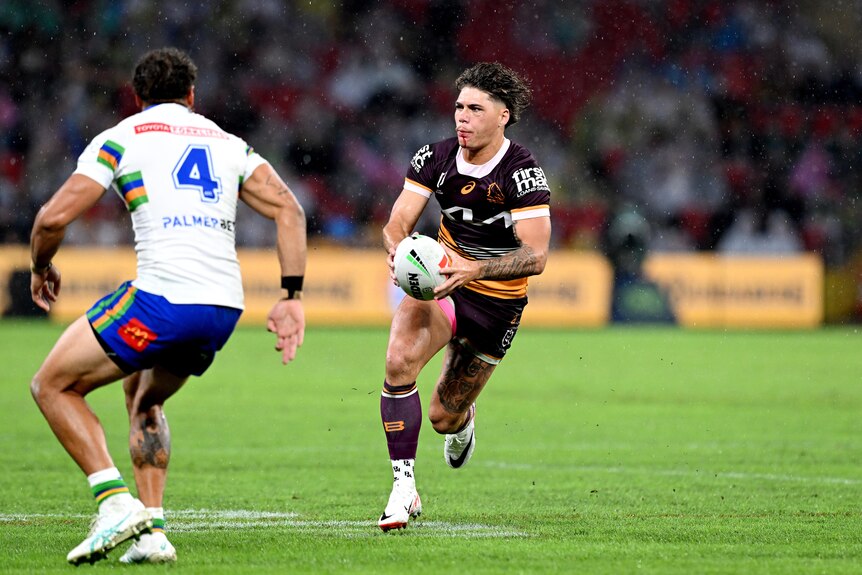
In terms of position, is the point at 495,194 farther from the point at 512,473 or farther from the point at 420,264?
the point at 512,473

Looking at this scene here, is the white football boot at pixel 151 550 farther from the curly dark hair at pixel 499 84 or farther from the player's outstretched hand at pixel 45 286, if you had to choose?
the curly dark hair at pixel 499 84

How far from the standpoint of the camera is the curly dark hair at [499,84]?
740cm

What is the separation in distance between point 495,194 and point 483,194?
72mm

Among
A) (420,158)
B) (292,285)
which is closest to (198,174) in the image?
(292,285)

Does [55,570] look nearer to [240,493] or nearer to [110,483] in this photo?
[110,483]

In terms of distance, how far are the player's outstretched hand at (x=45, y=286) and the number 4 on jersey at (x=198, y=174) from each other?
70 cm

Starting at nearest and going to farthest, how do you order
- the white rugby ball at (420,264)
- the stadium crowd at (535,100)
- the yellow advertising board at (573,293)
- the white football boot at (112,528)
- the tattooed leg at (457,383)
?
the white football boot at (112,528)
the white rugby ball at (420,264)
the tattooed leg at (457,383)
the yellow advertising board at (573,293)
the stadium crowd at (535,100)

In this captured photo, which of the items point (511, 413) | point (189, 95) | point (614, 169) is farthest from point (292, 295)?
point (614, 169)

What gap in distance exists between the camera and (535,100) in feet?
91.8

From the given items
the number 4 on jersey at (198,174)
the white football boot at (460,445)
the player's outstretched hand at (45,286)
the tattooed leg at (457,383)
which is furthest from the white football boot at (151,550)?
the white football boot at (460,445)

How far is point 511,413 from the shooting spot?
12.9m

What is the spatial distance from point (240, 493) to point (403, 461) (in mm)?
1494

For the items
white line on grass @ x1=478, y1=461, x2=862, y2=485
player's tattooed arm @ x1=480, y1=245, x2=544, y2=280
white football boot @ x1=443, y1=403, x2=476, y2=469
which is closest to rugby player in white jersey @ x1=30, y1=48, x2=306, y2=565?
player's tattooed arm @ x1=480, y1=245, x2=544, y2=280

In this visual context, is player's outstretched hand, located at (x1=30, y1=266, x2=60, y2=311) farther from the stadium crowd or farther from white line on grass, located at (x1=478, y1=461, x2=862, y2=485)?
the stadium crowd
